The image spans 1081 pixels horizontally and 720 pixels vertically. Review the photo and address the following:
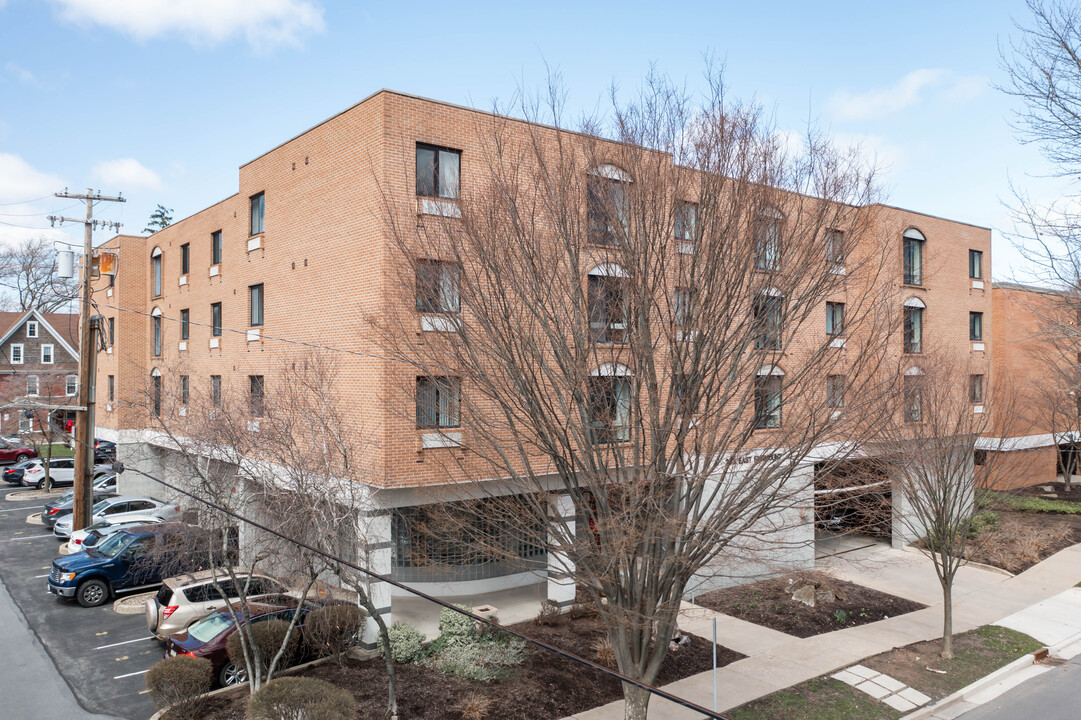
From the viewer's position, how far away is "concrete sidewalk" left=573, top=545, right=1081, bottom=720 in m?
13.4

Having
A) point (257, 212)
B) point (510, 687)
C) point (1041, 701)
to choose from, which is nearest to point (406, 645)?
point (510, 687)

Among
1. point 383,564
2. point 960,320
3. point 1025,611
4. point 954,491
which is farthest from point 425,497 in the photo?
point 960,320

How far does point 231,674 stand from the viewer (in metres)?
13.6

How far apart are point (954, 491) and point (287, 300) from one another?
1656cm

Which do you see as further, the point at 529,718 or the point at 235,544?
the point at 235,544

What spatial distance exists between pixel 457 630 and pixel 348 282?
7587 millimetres

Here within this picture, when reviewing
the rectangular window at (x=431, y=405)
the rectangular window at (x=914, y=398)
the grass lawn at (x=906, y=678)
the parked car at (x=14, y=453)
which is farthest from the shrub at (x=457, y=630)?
the parked car at (x=14, y=453)

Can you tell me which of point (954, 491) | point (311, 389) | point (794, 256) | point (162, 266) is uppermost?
point (162, 266)

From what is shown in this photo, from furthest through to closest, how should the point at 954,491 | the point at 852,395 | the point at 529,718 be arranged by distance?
1. the point at 954,491
2. the point at 529,718
3. the point at 852,395

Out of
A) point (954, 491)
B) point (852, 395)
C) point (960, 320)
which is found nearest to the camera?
point (852, 395)

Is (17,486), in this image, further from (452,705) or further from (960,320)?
(960,320)

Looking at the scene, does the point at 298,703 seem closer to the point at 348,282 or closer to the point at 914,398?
the point at 348,282

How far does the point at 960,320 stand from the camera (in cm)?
2677

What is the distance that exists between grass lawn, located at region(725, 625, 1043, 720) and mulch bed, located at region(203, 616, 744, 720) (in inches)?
73.4
